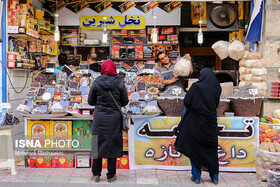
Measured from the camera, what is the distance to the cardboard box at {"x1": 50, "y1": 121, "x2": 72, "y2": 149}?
4.88 metres

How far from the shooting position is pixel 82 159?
15.9 feet

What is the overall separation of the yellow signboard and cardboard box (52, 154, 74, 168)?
4.74m

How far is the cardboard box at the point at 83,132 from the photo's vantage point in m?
4.91

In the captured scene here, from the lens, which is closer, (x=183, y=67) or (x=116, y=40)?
(x=183, y=67)

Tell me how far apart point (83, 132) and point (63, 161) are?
54 cm

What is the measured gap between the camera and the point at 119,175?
4520mm

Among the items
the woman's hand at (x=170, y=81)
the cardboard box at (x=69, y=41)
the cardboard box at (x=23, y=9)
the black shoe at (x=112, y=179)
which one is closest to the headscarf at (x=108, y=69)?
the black shoe at (x=112, y=179)

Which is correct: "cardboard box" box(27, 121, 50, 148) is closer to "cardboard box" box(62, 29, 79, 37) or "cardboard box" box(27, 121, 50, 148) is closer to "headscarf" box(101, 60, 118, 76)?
"headscarf" box(101, 60, 118, 76)

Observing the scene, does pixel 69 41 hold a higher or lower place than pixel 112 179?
higher

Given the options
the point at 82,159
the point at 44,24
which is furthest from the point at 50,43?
the point at 82,159

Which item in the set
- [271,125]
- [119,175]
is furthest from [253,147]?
[119,175]

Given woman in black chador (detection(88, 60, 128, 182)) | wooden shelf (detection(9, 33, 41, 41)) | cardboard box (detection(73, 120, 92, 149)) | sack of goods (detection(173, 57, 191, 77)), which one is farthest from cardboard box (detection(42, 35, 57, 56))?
woman in black chador (detection(88, 60, 128, 182))

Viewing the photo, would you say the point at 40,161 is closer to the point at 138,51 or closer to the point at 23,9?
the point at 23,9

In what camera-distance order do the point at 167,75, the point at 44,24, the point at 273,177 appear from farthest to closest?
the point at 44,24, the point at 167,75, the point at 273,177
